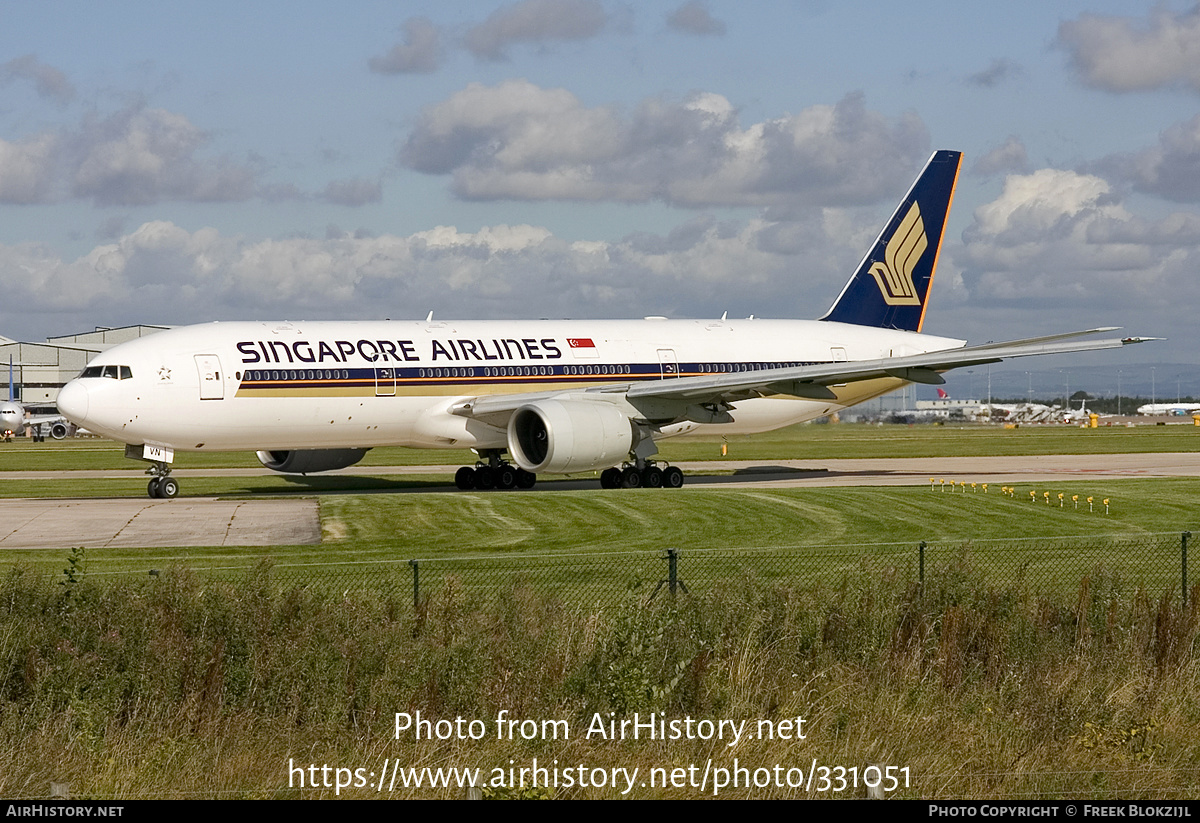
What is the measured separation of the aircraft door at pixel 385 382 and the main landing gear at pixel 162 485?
17.4ft

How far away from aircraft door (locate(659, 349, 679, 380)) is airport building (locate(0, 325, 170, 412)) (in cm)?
9201

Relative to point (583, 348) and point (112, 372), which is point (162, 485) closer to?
point (112, 372)

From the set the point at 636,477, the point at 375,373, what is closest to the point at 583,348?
the point at 636,477

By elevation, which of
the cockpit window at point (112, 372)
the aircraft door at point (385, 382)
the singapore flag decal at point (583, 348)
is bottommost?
the aircraft door at point (385, 382)

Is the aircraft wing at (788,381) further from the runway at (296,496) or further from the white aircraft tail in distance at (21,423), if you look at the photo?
the white aircraft tail in distance at (21,423)

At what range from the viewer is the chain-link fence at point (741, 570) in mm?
16750

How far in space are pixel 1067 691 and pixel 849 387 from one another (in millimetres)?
26608

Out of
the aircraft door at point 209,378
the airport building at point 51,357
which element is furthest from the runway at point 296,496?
the airport building at point 51,357

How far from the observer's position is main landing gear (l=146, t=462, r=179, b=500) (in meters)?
32.3

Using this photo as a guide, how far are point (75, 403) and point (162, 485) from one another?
9.66ft

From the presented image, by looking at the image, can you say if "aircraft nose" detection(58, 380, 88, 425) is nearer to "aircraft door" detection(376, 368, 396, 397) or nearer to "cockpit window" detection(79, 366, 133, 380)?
"cockpit window" detection(79, 366, 133, 380)

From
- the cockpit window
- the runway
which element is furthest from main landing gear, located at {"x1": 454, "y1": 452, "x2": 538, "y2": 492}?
the cockpit window

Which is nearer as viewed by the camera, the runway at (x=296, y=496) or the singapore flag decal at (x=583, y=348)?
the runway at (x=296, y=496)
